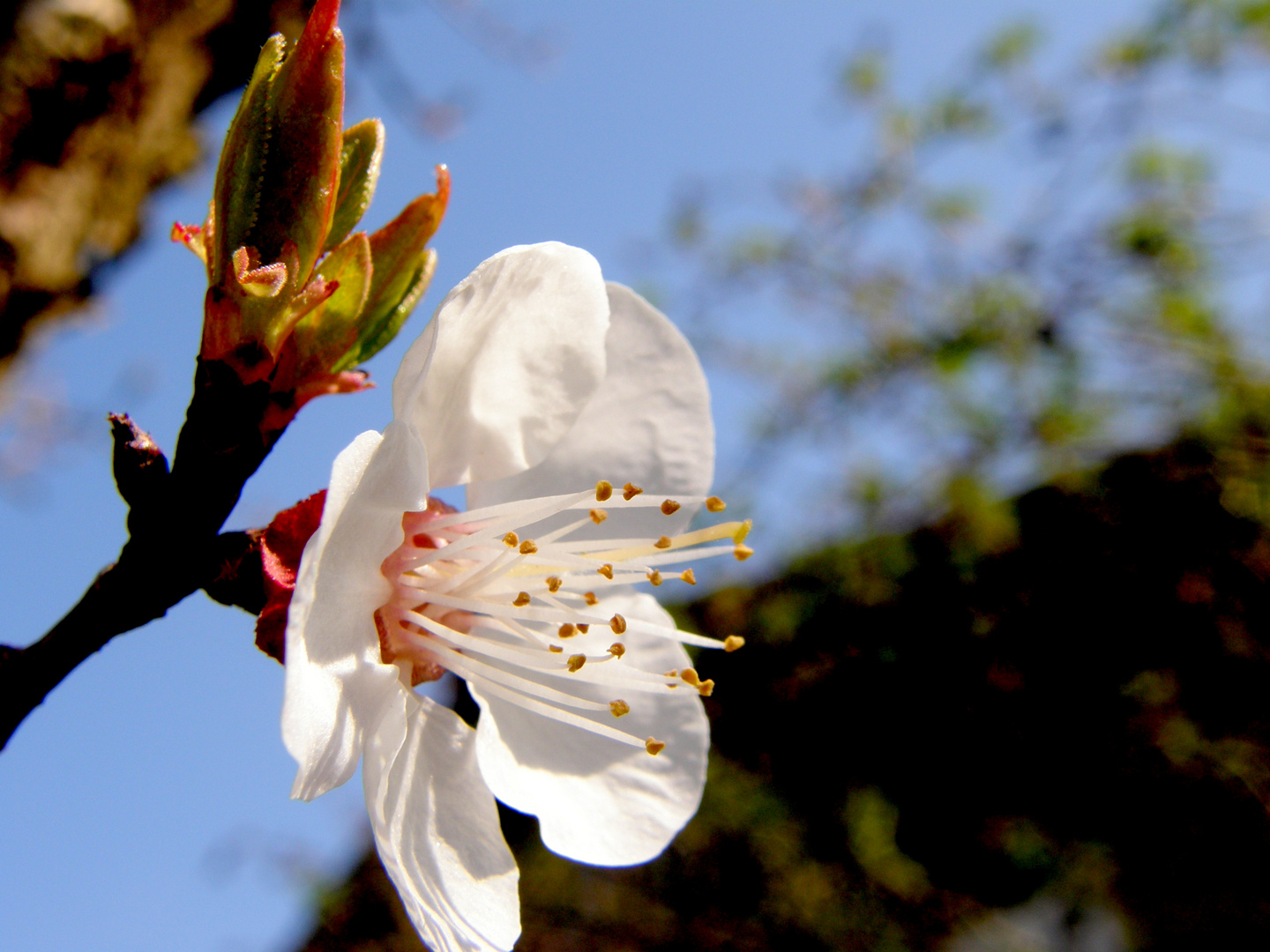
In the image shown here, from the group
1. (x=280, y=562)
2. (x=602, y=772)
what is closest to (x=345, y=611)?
(x=280, y=562)

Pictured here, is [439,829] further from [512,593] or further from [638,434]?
[638,434]

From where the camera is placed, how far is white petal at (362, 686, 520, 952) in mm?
567

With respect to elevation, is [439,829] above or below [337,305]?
below

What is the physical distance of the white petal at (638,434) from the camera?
0.75 m

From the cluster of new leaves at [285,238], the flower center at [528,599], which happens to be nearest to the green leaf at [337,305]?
the cluster of new leaves at [285,238]

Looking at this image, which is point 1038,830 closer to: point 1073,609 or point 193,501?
point 1073,609

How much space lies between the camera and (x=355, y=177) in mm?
539

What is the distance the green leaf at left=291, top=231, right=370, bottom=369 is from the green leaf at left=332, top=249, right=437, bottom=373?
24mm

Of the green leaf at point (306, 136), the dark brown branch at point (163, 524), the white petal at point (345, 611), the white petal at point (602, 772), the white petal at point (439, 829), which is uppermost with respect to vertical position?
the green leaf at point (306, 136)

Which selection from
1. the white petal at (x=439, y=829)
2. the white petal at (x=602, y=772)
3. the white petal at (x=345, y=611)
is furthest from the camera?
the white petal at (x=602, y=772)

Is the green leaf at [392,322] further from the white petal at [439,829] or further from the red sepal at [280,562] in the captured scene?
the white petal at [439,829]

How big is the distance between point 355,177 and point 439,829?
451 mm

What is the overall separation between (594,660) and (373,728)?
17cm

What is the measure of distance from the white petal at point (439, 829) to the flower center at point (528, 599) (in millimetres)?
49
